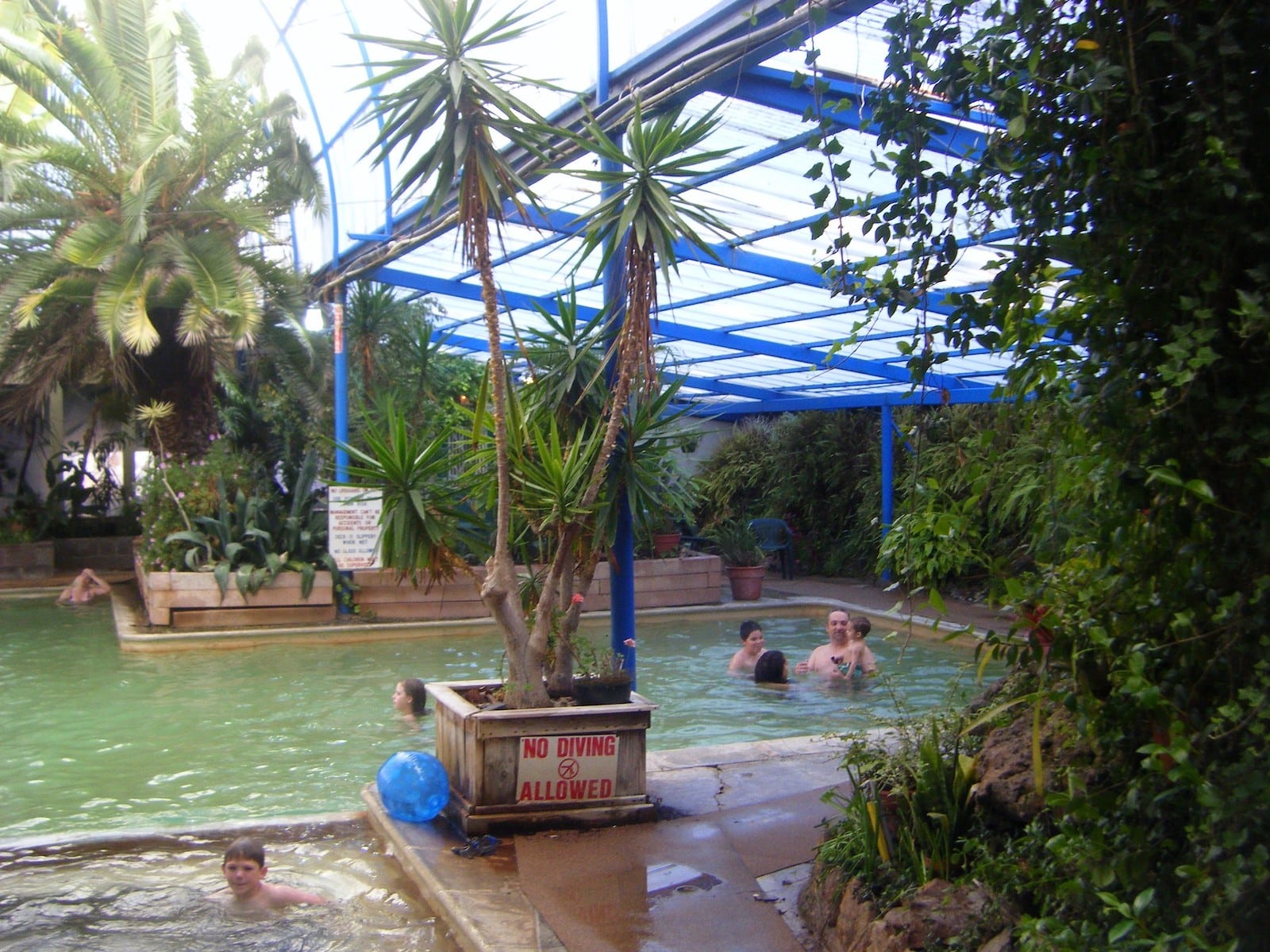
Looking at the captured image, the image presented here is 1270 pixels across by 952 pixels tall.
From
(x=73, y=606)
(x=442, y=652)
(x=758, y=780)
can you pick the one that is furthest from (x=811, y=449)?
(x=758, y=780)

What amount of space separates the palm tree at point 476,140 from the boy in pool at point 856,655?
17.8 ft

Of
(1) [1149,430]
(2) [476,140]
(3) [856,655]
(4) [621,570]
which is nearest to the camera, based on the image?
(1) [1149,430]

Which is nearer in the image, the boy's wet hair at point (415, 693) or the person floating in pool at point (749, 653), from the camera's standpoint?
the boy's wet hair at point (415, 693)

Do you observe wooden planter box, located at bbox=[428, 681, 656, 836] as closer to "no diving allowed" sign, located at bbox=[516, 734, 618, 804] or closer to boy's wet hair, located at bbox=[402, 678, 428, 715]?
"no diving allowed" sign, located at bbox=[516, 734, 618, 804]

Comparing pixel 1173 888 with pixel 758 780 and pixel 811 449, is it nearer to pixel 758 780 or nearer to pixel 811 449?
pixel 758 780

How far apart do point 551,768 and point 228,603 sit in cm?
882

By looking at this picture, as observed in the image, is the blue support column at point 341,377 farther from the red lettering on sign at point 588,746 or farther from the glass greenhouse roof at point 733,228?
the red lettering on sign at point 588,746

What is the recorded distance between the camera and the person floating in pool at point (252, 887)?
4.98 metres

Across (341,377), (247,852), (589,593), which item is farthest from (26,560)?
(247,852)

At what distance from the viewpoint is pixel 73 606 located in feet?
51.2

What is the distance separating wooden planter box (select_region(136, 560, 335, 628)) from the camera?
13125 millimetres

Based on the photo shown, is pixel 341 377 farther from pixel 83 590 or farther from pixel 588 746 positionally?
pixel 588 746

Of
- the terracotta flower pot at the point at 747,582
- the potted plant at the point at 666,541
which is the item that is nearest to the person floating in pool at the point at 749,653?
the terracotta flower pot at the point at 747,582

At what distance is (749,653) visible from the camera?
447 inches
